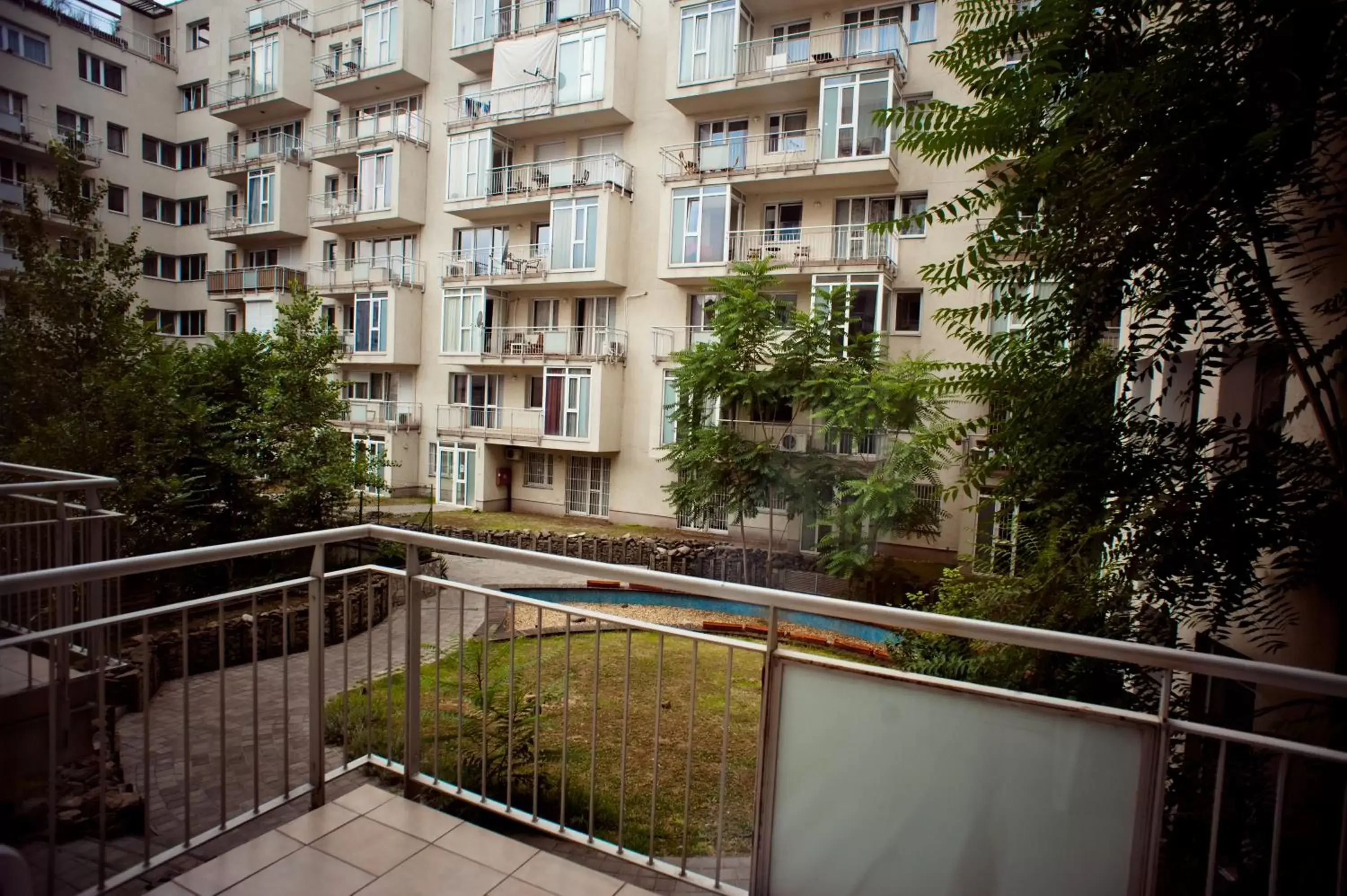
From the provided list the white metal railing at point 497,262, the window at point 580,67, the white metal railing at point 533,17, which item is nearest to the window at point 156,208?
the white metal railing at point 497,262

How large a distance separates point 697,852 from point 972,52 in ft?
11.7

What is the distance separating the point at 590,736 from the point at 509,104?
13344mm

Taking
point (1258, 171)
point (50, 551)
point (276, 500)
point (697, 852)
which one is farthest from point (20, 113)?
point (1258, 171)

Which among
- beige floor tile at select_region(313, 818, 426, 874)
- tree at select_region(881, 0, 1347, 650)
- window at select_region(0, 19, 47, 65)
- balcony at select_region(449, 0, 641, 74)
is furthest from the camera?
balcony at select_region(449, 0, 641, 74)

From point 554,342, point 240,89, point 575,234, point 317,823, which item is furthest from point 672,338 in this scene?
point 317,823

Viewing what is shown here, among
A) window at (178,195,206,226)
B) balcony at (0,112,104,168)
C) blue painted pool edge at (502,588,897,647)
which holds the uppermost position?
window at (178,195,206,226)

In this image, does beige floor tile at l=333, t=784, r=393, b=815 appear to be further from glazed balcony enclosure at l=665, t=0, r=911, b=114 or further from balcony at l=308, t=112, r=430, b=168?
balcony at l=308, t=112, r=430, b=168

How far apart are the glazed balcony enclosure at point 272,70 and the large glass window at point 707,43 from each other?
8.21m

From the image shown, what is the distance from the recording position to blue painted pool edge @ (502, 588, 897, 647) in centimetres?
845

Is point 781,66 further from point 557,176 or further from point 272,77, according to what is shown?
point 272,77

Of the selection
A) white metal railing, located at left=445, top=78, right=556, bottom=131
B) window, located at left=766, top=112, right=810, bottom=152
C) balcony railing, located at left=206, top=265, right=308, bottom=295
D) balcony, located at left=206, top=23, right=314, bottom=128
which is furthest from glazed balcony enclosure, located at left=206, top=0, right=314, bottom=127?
window, located at left=766, top=112, right=810, bottom=152

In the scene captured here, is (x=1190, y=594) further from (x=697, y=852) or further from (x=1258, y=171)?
(x=697, y=852)

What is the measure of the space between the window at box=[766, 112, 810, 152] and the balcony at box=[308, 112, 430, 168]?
8.51m

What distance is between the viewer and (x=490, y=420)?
49.0 ft
